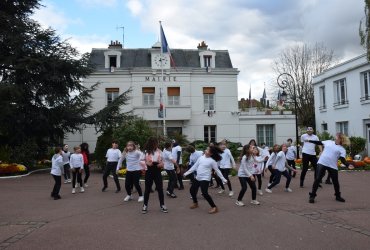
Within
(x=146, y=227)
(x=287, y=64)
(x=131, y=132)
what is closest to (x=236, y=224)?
(x=146, y=227)

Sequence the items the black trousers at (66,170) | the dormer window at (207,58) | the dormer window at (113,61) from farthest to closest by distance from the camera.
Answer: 1. the dormer window at (207,58)
2. the dormer window at (113,61)
3. the black trousers at (66,170)

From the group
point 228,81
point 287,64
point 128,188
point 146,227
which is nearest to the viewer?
point 146,227

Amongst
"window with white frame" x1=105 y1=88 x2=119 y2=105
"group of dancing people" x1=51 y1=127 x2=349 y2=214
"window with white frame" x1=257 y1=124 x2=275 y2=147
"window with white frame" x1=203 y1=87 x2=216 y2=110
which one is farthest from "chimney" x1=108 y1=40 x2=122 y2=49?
"group of dancing people" x1=51 y1=127 x2=349 y2=214

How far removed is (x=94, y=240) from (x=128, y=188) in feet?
13.9

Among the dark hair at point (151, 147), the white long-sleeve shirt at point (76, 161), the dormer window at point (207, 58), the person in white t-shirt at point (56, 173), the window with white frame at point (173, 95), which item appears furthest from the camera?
the dormer window at point (207, 58)

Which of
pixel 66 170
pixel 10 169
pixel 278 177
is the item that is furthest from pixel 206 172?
pixel 10 169

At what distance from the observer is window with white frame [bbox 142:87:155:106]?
31.4 metres

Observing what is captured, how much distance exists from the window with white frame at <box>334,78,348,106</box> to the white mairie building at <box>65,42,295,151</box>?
5624 millimetres

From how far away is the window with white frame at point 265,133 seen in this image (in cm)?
3284

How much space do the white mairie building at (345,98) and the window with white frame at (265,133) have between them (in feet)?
13.0

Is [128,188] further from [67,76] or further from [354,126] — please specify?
[354,126]

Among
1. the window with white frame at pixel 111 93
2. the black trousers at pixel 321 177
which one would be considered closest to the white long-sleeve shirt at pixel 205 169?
the black trousers at pixel 321 177

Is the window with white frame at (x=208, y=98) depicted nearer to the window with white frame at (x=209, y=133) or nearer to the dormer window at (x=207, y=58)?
the window with white frame at (x=209, y=133)

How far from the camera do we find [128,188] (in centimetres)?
1057
